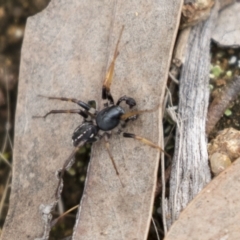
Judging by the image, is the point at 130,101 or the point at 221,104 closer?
the point at 130,101

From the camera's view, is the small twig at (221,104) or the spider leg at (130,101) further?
the small twig at (221,104)

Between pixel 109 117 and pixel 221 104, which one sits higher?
pixel 109 117

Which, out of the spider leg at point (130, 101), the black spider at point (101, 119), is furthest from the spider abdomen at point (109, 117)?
the spider leg at point (130, 101)

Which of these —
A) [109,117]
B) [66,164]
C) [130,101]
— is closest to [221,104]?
[130,101]

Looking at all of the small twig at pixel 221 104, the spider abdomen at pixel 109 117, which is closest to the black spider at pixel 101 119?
the spider abdomen at pixel 109 117

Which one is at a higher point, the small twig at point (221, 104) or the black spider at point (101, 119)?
the black spider at point (101, 119)

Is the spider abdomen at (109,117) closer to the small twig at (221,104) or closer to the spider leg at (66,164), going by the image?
the spider leg at (66,164)

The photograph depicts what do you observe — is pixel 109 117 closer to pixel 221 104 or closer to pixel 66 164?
pixel 66 164

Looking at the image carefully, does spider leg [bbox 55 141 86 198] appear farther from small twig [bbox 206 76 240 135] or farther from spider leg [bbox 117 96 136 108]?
small twig [bbox 206 76 240 135]
